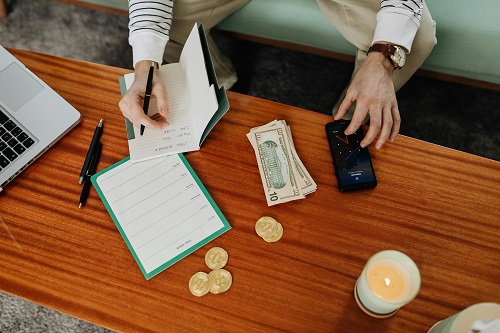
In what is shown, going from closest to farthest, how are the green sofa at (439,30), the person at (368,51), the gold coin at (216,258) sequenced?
the gold coin at (216,258) → the person at (368,51) → the green sofa at (439,30)

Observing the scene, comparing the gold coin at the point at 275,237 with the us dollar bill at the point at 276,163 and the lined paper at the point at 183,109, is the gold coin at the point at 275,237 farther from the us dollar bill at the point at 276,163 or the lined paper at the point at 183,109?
the lined paper at the point at 183,109

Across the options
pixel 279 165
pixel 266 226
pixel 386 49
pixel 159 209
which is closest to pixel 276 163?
pixel 279 165

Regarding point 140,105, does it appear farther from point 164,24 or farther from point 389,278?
point 389,278

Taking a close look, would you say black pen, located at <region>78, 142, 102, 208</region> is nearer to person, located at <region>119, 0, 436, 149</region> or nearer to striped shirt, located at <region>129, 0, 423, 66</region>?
person, located at <region>119, 0, 436, 149</region>

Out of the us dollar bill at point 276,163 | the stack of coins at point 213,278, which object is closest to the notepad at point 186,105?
the us dollar bill at point 276,163

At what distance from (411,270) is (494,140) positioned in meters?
0.96

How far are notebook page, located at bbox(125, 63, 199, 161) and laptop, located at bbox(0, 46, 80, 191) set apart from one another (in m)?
0.14

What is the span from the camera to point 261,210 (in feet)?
2.48

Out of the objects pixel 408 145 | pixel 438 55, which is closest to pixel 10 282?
pixel 408 145

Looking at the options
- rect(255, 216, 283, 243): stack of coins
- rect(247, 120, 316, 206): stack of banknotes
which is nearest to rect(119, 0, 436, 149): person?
rect(247, 120, 316, 206): stack of banknotes

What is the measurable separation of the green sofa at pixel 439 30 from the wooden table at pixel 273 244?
1.48ft

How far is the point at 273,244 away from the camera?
726 mm

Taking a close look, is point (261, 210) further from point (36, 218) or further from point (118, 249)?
point (36, 218)

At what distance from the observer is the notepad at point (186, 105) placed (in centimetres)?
74
